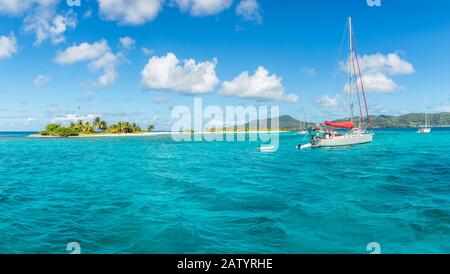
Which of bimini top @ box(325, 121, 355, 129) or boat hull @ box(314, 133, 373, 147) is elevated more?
bimini top @ box(325, 121, 355, 129)

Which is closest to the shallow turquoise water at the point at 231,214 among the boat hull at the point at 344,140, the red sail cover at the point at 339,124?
the boat hull at the point at 344,140

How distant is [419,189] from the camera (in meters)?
25.2

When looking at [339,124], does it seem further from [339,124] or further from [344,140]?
[344,140]

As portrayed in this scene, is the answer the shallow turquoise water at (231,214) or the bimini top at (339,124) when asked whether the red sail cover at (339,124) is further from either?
the shallow turquoise water at (231,214)

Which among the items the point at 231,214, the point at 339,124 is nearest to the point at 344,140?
the point at 339,124

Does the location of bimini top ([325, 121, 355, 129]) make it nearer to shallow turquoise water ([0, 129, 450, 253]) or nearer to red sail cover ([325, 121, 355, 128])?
red sail cover ([325, 121, 355, 128])

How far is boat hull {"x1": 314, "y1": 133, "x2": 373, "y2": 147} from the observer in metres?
73.1

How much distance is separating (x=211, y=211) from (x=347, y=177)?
18882 millimetres

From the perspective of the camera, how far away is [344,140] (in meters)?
75.2

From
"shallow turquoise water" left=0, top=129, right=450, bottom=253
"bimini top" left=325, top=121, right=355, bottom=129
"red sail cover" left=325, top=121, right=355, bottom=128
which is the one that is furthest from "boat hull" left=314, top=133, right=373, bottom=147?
"shallow turquoise water" left=0, top=129, right=450, bottom=253
